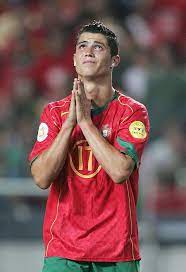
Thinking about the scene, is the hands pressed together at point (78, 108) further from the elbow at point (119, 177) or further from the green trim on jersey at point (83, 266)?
the green trim on jersey at point (83, 266)

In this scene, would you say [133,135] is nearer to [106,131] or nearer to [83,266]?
[106,131]

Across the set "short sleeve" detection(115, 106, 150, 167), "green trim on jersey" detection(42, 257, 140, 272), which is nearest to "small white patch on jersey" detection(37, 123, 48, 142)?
"short sleeve" detection(115, 106, 150, 167)

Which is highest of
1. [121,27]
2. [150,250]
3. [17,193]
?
[121,27]

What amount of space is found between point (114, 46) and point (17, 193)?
3923mm

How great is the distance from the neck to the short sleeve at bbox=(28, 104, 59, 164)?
26 centimetres

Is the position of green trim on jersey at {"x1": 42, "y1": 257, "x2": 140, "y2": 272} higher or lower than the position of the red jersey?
lower

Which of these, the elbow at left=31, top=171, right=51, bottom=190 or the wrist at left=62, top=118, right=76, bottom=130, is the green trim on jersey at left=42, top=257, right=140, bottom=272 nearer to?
the elbow at left=31, top=171, right=51, bottom=190

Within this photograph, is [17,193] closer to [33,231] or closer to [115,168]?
[33,231]

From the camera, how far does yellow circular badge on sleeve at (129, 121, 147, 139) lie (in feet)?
17.0

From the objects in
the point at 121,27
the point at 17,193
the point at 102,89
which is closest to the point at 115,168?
the point at 102,89

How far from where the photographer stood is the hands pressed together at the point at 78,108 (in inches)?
198

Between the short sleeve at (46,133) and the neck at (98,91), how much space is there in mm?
262

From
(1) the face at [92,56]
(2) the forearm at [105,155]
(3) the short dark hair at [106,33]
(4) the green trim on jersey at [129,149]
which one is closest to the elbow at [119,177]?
(2) the forearm at [105,155]

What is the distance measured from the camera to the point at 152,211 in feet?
29.8
